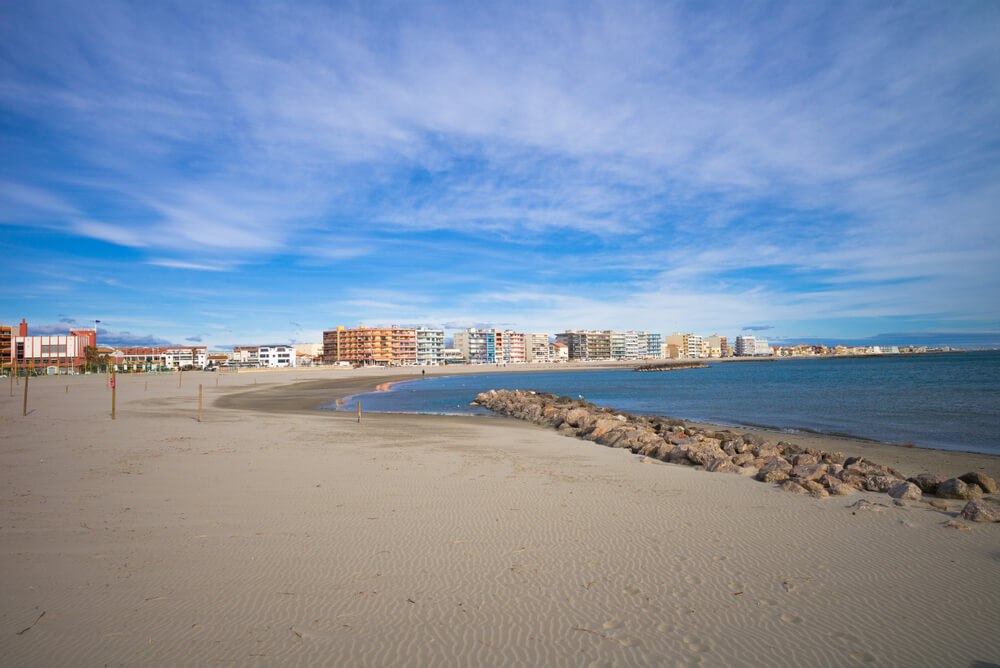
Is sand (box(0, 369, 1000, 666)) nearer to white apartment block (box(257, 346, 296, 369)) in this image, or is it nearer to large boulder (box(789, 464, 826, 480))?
large boulder (box(789, 464, 826, 480))

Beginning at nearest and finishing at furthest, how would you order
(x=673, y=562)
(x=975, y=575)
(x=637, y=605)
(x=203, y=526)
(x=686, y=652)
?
(x=686, y=652) < (x=637, y=605) < (x=975, y=575) < (x=673, y=562) < (x=203, y=526)

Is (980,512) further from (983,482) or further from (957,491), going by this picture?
(983,482)

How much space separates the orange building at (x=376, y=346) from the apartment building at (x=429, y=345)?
327 centimetres

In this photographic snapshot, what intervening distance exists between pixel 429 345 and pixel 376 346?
19.1 m

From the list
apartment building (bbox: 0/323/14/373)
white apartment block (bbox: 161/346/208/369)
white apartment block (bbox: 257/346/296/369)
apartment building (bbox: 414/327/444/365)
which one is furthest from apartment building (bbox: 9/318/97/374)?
apartment building (bbox: 414/327/444/365)

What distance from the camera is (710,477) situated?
10.5 metres

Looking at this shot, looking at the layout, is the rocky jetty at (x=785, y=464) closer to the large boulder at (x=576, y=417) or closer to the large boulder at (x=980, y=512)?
the large boulder at (x=980, y=512)

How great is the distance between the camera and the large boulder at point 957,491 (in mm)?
8500

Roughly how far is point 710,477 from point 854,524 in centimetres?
331

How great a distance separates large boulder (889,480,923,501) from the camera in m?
8.45

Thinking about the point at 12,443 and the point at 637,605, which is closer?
the point at 637,605

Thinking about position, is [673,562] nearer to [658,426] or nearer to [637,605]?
[637,605]

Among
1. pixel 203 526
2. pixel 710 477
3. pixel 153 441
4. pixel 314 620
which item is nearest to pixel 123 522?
pixel 203 526

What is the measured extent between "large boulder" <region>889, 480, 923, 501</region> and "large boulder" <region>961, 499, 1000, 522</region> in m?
1.03
